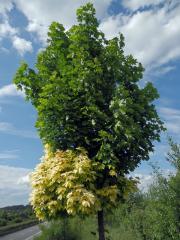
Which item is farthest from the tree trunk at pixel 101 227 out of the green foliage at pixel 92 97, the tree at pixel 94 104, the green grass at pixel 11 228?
the green grass at pixel 11 228

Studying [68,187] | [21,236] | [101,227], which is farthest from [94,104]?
[21,236]

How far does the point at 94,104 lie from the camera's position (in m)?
13.5

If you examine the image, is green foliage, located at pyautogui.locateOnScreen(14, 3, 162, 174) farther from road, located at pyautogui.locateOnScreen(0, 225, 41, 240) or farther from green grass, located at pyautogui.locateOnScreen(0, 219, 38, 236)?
green grass, located at pyautogui.locateOnScreen(0, 219, 38, 236)

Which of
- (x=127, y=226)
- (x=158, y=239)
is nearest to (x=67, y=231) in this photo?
(x=127, y=226)

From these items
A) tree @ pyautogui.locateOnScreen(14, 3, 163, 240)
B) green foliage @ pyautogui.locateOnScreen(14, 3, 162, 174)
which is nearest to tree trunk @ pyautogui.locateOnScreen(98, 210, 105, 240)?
tree @ pyautogui.locateOnScreen(14, 3, 163, 240)

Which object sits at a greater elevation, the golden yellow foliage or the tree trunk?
the golden yellow foliage

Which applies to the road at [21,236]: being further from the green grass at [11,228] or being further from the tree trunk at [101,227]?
the tree trunk at [101,227]

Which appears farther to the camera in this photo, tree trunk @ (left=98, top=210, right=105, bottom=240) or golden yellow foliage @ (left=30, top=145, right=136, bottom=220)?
tree trunk @ (left=98, top=210, right=105, bottom=240)

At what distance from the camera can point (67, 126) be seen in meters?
13.8

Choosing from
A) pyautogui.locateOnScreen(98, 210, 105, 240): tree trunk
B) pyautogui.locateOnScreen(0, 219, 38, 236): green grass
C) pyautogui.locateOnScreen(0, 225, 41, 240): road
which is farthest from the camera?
pyautogui.locateOnScreen(0, 219, 38, 236): green grass

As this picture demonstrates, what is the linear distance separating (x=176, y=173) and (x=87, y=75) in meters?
5.77

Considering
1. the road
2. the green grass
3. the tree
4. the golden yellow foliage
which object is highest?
the green grass

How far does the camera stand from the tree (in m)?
13.3

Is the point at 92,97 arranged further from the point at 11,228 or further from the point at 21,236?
the point at 11,228
